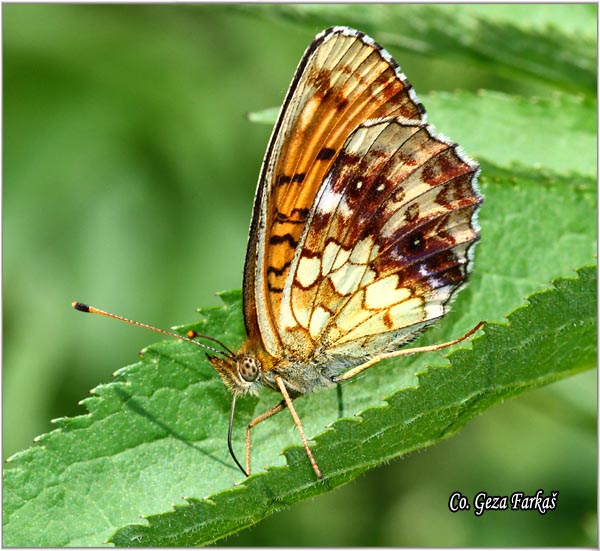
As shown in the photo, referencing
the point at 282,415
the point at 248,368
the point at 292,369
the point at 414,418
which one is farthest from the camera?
the point at 292,369

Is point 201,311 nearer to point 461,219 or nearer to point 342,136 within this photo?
point 342,136

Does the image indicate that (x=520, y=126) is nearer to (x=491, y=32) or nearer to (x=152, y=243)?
(x=491, y=32)

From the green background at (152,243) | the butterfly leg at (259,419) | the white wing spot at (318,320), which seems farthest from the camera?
the green background at (152,243)

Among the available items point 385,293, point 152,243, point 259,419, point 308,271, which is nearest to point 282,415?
point 259,419

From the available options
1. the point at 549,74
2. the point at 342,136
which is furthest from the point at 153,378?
the point at 549,74

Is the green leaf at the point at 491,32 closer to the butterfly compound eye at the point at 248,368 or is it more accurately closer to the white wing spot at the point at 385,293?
the white wing spot at the point at 385,293

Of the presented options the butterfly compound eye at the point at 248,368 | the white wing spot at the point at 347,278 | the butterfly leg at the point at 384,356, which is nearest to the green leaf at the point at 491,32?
the white wing spot at the point at 347,278

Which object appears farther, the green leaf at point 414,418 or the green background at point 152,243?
the green background at point 152,243

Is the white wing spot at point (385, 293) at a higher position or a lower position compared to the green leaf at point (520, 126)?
lower
